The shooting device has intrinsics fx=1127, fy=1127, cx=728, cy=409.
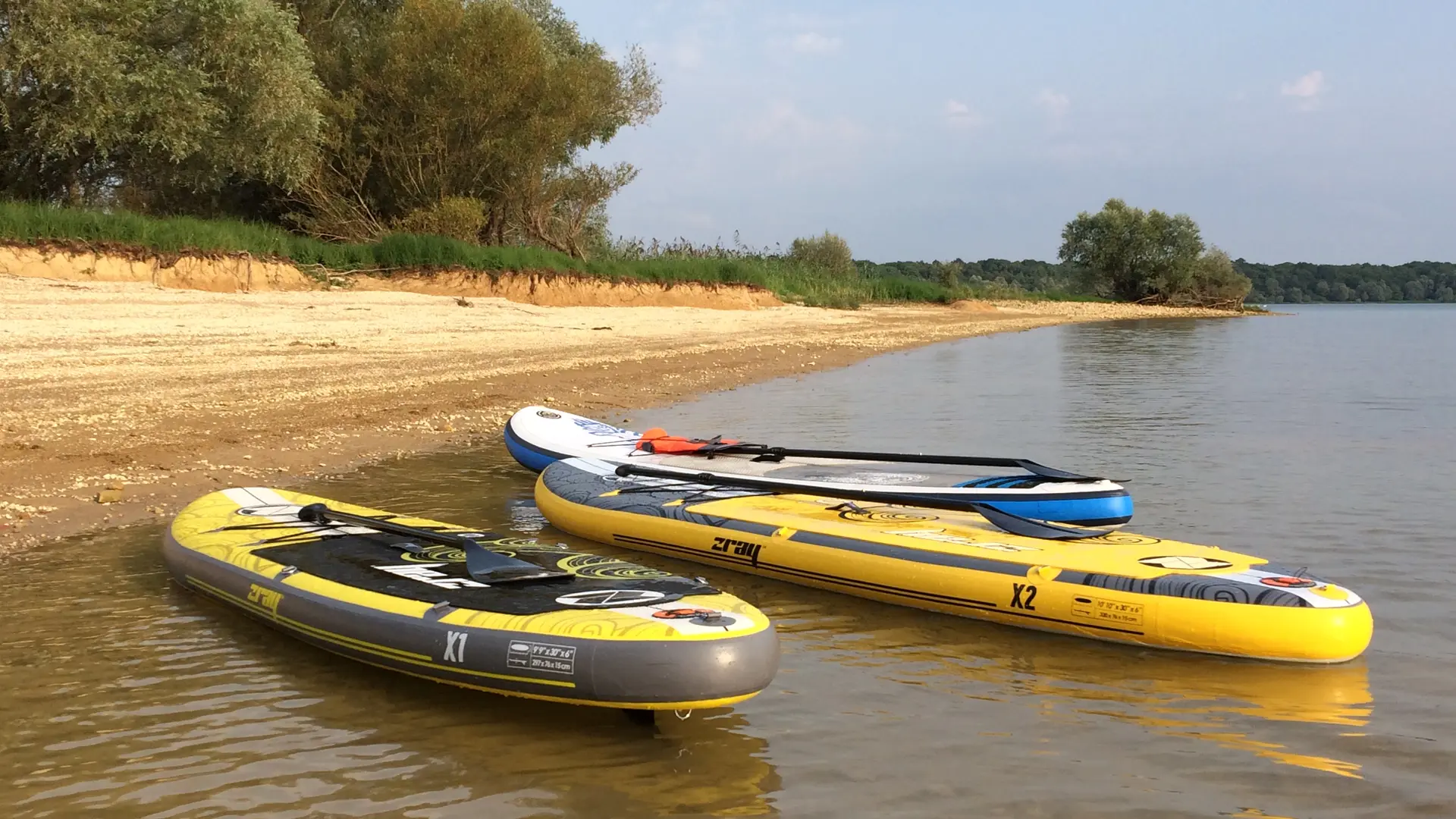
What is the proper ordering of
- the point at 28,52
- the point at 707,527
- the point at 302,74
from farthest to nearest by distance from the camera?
the point at 302,74 → the point at 28,52 → the point at 707,527

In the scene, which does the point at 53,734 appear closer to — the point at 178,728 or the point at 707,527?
the point at 178,728

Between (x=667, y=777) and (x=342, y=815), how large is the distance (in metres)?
1.03

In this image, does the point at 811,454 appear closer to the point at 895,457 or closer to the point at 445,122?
the point at 895,457

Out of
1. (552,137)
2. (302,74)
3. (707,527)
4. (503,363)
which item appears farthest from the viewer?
(552,137)

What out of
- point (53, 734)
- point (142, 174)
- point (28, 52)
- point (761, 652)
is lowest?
point (53, 734)

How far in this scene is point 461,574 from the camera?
4.94 meters

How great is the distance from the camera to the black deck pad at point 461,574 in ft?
14.6

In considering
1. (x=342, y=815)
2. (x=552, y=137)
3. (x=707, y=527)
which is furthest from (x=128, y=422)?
(x=552, y=137)

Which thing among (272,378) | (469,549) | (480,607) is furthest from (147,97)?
(480,607)

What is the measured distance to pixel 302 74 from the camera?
21.2 m

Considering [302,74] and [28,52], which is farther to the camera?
[302,74]

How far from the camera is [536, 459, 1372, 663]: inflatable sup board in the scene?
483 centimetres

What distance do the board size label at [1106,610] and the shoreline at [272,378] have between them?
18.5ft

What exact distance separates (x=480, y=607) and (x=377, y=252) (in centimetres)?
→ 1876
